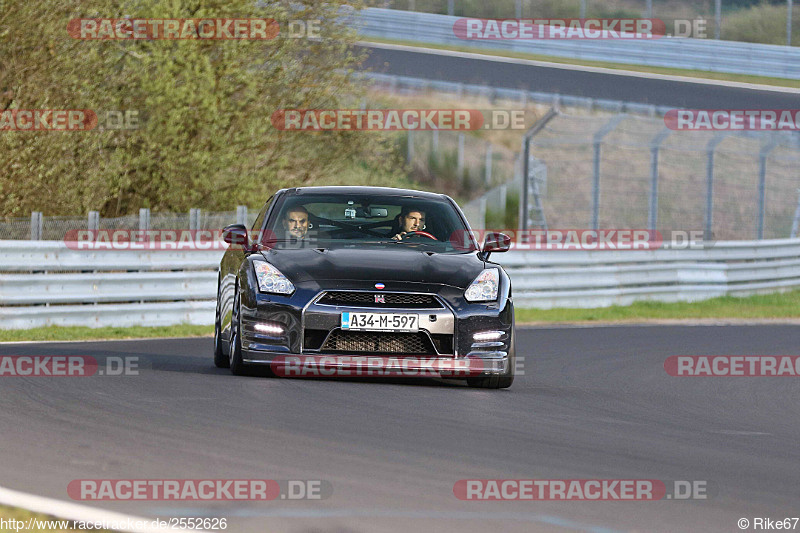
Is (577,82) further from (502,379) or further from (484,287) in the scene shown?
(484,287)

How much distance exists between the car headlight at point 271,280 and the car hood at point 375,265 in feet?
0.14

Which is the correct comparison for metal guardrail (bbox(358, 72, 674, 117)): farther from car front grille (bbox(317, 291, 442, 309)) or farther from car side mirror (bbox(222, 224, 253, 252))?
car front grille (bbox(317, 291, 442, 309))

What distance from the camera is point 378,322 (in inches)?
347

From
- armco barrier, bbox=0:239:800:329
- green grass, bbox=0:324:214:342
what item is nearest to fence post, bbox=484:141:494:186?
armco barrier, bbox=0:239:800:329

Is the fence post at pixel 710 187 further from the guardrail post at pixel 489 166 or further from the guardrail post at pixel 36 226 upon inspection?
the guardrail post at pixel 489 166

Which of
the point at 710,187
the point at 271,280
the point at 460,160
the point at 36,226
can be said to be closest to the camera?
the point at 271,280

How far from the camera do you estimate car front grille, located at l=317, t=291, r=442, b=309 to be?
8852 millimetres

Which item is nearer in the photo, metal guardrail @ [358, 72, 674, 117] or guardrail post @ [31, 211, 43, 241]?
guardrail post @ [31, 211, 43, 241]

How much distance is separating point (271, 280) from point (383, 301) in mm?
810

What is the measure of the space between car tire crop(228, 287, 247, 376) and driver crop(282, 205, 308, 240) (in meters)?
0.68

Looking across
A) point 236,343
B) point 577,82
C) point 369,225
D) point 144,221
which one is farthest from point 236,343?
point 577,82

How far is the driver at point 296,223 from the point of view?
10.1 metres

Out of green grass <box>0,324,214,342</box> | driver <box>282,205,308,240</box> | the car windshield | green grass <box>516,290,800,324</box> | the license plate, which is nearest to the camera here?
the license plate

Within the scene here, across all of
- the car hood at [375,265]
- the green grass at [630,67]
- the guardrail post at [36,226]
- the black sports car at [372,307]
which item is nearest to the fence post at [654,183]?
the guardrail post at [36,226]
